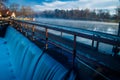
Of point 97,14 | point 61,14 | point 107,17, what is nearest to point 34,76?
point 107,17

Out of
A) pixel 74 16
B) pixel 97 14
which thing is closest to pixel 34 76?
pixel 97 14

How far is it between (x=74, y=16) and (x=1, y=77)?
58.6 meters

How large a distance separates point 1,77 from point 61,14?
6846 cm

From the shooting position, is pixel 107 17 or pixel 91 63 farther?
pixel 107 17

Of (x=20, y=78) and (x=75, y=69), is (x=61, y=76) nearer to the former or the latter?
(x=75, y=69)

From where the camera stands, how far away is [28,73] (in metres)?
5.89

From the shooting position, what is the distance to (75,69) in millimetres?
3809

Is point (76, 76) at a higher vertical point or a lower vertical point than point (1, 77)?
higher

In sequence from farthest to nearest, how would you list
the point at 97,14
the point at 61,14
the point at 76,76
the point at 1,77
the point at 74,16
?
the point at 61,14 < the point at 74,16 < the point at 97,14 < the point at 1,77 < the point at 76,76

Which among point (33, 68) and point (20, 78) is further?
point (20, 78)

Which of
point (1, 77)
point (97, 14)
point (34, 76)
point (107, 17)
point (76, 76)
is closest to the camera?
point (76, 76)

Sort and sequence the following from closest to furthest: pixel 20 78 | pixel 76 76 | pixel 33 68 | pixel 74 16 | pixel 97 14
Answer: pixel 76 76 → pixel 33 68 → pixel 20 78 → pixel 97 14 → pixel 74 16

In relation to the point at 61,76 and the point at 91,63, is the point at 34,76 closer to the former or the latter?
the point at 61,76

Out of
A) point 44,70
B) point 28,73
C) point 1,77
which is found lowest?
point 1,77
